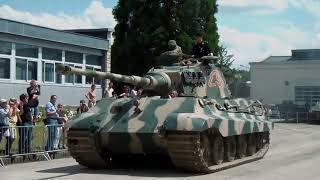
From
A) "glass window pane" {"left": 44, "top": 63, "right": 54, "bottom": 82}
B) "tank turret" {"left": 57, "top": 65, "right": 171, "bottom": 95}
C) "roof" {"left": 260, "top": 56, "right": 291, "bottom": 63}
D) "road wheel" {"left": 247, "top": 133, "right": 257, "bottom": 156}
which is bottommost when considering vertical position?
"road wheel" {"left": 247, "top": 133, "right": 257, "bottom": 156}

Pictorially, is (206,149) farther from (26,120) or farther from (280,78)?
(280,78)

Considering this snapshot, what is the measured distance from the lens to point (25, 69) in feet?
87.3

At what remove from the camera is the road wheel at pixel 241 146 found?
15609mm

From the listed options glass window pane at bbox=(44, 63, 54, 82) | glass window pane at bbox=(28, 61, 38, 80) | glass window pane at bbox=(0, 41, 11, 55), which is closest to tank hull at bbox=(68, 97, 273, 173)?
glass window pane at bbox=(0, 41, 11, 55)

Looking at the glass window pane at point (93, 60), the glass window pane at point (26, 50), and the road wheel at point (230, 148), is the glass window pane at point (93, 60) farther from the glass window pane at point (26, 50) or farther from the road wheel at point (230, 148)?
the road wheel at point (230, 148)

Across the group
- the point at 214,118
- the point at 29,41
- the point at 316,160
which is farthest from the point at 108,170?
the point at 29,41

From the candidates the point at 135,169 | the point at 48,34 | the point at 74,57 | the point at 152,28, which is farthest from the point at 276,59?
the point at 135,169

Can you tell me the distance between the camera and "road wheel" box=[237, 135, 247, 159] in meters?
15.6

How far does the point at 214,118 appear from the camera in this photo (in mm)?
13266

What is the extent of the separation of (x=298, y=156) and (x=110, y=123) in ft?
20.2

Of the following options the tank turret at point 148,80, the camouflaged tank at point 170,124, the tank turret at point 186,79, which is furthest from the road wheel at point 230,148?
the tank turret at point 148,80

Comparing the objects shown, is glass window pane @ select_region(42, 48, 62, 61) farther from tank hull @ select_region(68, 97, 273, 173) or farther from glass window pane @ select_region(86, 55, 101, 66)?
tank hull @ select_region(68, 97, 273, 173)

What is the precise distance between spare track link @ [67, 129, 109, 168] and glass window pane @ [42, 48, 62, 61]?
581 inches

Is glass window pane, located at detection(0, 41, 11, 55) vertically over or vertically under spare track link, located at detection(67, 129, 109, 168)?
over
